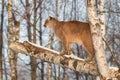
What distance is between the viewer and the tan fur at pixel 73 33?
24.7 ft

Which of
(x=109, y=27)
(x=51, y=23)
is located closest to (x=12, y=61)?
(x=51, y=23)

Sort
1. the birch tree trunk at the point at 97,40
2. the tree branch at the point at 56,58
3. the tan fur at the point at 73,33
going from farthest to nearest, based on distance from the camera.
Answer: the tan fur at the point at 73,33 < the tree branch at the point at 56,58 < the birch tree trunk at the point at 97,40

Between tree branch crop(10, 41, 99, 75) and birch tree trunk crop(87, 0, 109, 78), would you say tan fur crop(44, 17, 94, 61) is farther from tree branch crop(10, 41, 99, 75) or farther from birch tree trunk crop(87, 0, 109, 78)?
birch tree trunk crop(87, 0, 109, 78)

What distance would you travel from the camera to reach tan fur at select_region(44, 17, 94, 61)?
24.7 feet

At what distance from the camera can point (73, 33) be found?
8.43 metres

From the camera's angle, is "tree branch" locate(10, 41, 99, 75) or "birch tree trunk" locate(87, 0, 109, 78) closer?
"birch tree trunk" locate(87, 0, 109, 78)

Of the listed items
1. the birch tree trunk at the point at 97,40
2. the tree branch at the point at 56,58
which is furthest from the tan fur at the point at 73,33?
the birch tree trunk at the point at 97,40

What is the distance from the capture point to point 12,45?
8.98 metres

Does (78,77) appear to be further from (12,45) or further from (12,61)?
(12,45)

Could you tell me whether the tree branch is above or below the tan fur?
below

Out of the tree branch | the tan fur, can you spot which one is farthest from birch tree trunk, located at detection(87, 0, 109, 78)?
the tan fur

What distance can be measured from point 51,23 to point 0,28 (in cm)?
1589

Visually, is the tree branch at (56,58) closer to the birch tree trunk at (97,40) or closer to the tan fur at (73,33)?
the tan fur at (73,33)

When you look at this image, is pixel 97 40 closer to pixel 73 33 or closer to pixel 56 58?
pixel 56 58
